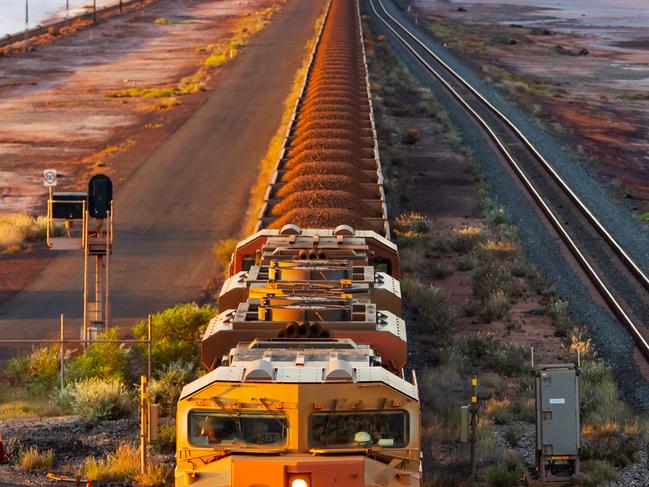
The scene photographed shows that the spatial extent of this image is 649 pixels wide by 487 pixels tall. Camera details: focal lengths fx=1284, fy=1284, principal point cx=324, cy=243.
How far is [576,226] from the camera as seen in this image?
38188 mm

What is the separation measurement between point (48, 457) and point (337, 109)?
1153 inches

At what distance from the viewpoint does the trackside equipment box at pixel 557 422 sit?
17.7m

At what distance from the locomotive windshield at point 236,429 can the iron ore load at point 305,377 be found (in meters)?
0.01

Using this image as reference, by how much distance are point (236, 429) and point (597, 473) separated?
6719 millimetres

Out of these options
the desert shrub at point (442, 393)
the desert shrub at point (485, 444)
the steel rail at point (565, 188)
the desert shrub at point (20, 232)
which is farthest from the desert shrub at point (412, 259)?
the desert shrub at point (485, 444)

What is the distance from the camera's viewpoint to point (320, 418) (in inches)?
510

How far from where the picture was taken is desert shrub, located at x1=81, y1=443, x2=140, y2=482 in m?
16.6

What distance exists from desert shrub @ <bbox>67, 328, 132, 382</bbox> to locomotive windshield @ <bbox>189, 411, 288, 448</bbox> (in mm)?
9755

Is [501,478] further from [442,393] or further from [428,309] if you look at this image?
[428,309]

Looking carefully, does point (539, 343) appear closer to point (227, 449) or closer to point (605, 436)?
point (605, 436)

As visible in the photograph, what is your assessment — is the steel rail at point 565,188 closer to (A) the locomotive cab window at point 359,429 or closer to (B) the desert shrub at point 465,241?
(B) the desert shrub at point 465,241

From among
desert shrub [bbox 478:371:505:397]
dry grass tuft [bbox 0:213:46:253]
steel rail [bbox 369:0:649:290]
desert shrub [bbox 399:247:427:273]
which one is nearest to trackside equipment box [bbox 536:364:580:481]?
desert shrub [bbox 478:371:505:397]

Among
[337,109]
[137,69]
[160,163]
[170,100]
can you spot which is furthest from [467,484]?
[137,69]

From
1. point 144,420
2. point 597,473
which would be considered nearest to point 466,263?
point 597,473
